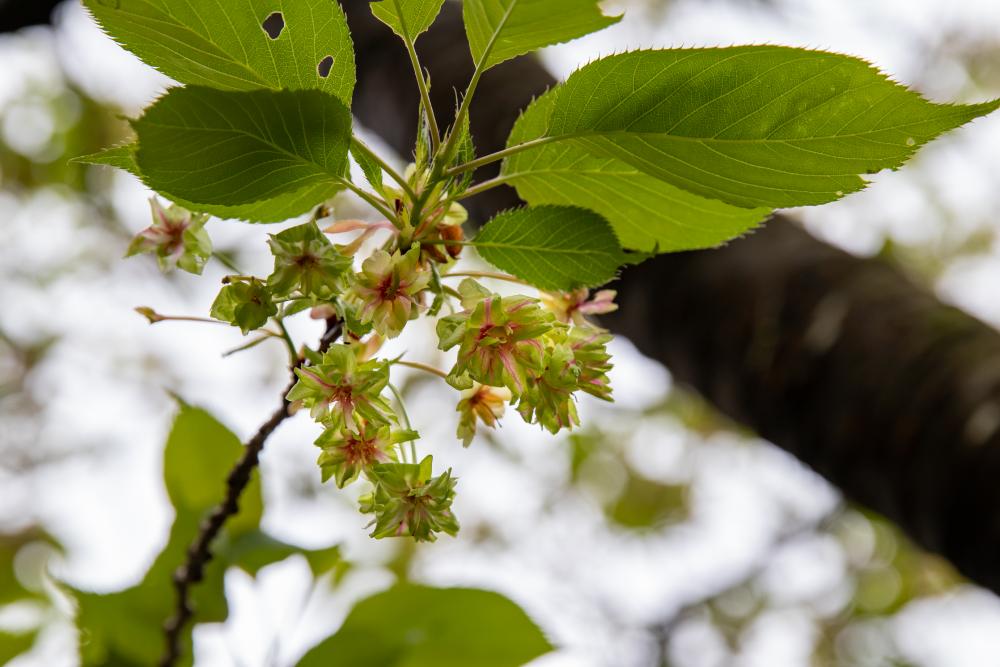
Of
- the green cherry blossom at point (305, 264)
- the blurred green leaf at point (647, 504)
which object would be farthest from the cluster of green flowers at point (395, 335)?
the blurred green leaf at point (647, 504)

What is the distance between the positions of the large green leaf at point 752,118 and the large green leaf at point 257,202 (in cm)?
19

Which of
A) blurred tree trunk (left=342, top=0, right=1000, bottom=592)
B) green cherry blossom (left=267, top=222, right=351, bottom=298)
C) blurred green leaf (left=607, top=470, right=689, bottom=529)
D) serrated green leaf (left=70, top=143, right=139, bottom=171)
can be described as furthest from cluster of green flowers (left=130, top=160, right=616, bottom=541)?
blurred green leaf (left=607, top=470, right=689, bottom=529)

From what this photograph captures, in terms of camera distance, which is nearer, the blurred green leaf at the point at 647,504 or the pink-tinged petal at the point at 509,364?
the pink-tinged petal at the point at 509,364

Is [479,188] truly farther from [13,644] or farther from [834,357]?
[13,644]

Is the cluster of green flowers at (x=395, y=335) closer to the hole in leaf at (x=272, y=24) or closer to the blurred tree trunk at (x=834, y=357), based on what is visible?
the hole in leaf at (x=272, y=24)

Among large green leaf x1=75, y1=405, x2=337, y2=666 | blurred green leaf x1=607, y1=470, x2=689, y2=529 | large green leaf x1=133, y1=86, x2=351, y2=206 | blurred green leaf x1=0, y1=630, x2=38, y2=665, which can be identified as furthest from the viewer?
blurred green leaf x1=607, y1=470, x2=689, y2=529

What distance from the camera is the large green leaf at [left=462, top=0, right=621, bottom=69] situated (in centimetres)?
54

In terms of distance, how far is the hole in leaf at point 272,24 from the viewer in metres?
0.57

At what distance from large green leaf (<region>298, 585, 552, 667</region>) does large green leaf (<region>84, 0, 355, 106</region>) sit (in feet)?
2.17

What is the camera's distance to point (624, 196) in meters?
0.67

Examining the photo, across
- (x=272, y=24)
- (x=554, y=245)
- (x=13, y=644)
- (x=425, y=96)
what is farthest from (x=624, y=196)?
(x=13, y=644)

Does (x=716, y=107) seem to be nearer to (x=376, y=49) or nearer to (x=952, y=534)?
(x=952, y=534)

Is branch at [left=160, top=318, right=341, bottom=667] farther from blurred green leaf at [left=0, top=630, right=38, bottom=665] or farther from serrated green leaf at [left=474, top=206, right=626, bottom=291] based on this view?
blurred green leaf at [left=0, top=630, right=38, bottom=665]

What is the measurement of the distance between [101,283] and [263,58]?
3139mm
